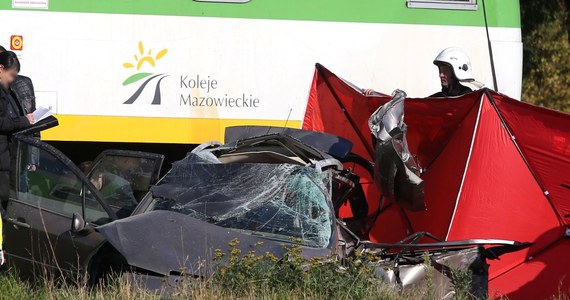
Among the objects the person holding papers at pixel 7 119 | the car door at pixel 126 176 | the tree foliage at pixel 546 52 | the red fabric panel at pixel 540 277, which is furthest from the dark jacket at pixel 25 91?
the tree foliage at pixel 546 52

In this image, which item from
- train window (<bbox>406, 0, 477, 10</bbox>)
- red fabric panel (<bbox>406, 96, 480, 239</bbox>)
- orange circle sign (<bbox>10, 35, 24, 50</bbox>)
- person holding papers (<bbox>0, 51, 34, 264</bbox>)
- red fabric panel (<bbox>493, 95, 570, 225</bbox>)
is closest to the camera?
person holding papers (<bbox>0, 51, 34, 264</bbox>)

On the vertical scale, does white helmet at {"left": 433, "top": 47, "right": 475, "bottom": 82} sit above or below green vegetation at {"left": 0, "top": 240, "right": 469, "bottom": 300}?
above

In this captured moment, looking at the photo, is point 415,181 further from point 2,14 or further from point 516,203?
point 2,14

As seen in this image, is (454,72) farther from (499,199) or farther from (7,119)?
(7,119)

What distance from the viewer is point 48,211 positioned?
689 cm

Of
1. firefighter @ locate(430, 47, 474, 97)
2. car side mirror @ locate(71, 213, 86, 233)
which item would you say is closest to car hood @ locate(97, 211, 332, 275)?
car side mirror @ locate(71, 213, 86, 233)

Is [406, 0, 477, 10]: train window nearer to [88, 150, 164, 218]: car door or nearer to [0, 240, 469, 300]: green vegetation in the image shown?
[88, 150, 164, 218]: car door

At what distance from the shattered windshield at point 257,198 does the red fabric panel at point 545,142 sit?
1949 millimetres

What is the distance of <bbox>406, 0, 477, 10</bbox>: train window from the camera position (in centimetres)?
997

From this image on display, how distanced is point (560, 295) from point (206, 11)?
444 centimetres

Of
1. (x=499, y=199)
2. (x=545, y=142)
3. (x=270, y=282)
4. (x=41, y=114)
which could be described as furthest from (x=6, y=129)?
(x=545, y=142)

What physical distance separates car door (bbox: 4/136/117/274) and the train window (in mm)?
4433

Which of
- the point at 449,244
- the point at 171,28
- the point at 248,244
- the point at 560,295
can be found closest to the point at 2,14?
the point at 171,28

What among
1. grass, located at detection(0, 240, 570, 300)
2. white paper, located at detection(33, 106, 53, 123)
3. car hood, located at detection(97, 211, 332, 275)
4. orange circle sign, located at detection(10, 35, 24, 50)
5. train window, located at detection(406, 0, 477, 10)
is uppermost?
train window, located at detection(406, 0, 477, 10)
